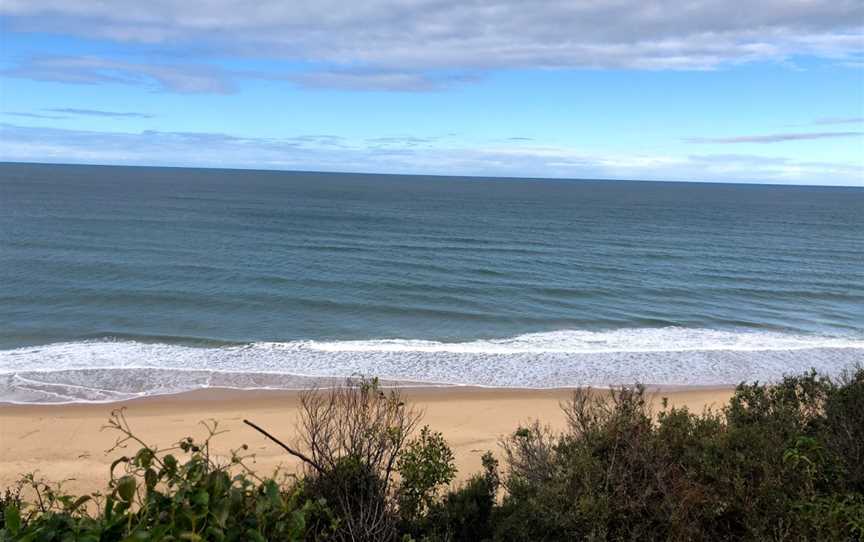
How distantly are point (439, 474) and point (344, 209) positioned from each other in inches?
2969

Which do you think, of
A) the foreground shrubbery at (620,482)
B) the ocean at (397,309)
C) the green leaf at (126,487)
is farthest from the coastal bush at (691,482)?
the ocean at (397,309)

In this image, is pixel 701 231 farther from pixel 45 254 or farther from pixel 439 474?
pixel 439 474

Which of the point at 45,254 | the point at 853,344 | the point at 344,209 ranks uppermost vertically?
the point at 344,209

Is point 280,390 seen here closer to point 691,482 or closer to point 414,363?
point 414,363

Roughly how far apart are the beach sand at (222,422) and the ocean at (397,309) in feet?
3.35

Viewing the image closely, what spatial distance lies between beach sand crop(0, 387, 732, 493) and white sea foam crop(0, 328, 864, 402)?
897mm

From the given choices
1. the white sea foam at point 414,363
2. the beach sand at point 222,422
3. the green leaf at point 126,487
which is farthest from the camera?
the white sea foam at point 414,363

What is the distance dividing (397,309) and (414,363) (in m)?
7.19

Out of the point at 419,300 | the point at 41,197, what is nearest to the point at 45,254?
the point at 419,300

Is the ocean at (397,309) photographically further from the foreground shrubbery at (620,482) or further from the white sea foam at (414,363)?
the foreground shrubbery at (620,482)

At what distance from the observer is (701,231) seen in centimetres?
6719

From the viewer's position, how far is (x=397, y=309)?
2783 centimetres

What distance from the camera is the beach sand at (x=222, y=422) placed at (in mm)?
13023

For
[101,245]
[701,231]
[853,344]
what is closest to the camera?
[853,344]
